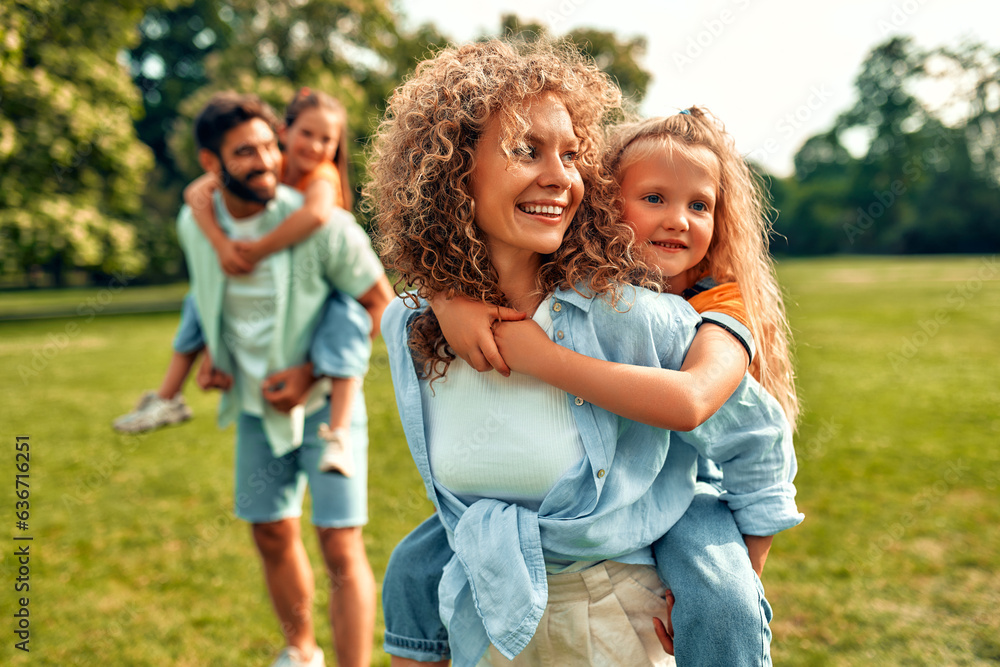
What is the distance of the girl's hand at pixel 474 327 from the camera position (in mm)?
1427

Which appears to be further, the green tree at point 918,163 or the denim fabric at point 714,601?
the green tree at point 918,163

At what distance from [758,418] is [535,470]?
0.50 m

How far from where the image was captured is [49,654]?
3.38 metres

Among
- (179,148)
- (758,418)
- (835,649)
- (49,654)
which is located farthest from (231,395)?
(179,148)

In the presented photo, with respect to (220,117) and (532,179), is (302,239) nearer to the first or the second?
(220,117)

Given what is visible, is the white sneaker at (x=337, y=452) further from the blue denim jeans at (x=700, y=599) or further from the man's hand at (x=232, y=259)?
the blue denim jeans at (x=700, y=599)

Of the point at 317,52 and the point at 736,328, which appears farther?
the point at 317,52

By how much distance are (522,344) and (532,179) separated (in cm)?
34

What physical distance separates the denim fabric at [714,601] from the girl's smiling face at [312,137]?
2513mm

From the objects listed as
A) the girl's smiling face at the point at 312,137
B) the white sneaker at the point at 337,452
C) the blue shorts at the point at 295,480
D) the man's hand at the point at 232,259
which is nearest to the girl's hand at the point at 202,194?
the man's hand at the point at 232,259

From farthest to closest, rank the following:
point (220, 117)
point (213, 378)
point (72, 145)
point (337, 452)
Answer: point (72, 145), point (213, 378), point (220, 117), point (337, 452)

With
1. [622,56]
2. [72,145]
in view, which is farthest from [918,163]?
[72,145]

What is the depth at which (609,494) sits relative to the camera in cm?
143

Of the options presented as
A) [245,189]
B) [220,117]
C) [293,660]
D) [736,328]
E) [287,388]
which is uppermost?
[220,117]
